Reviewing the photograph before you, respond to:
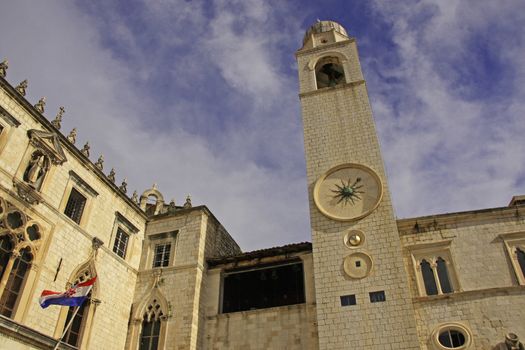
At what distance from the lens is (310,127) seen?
22609 mm

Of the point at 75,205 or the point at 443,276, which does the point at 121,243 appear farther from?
the point at 443,276

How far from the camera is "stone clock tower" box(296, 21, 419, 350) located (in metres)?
16.7

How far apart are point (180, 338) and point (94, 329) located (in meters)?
3.42

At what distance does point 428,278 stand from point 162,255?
1196cm

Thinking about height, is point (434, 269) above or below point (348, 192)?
below

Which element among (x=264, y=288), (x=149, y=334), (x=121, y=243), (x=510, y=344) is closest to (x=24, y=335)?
(x=149, y=334)

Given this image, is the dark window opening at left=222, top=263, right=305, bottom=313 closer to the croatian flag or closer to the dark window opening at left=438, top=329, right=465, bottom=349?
the dark window opening at left=438, top=329, right=465, bottom=349

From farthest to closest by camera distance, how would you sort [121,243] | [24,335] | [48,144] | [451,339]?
[121,243]
[48,144]
[451,339]
[24,335]

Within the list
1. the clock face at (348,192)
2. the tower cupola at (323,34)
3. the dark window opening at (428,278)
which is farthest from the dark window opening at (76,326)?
the tower cupola at (323,34)

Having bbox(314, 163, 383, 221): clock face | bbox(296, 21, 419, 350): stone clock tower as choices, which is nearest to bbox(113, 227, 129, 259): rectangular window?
bbox(296, 21, 419, 350): stone clock tower

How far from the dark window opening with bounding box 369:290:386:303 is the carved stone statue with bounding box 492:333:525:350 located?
12.8 ft

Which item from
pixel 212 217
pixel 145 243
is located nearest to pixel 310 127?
pixel 212 217

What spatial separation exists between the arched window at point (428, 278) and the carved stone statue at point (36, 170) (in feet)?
49.3

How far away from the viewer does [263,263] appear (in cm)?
2108
